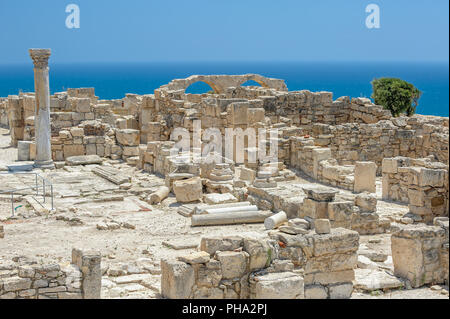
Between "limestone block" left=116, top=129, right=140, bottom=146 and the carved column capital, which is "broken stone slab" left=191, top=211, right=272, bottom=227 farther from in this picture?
the carved column capital

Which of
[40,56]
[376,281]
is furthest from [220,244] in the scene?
[40,56]

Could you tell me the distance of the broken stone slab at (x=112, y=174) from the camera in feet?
55.3

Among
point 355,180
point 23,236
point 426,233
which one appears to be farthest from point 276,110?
point 426,233

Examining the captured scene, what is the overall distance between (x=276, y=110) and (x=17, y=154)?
840 centimetres

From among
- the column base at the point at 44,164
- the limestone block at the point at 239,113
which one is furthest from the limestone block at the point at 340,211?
the column base at the point at 44,164

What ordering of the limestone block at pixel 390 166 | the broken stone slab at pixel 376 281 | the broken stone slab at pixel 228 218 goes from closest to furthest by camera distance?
the broken stone slab at pixel 376 281 → the broken stone slab at pixel 228 218 → the limestone block at pixel 390 166

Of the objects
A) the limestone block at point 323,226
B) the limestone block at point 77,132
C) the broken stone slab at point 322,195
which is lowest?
the broken stone slab at point 322,195

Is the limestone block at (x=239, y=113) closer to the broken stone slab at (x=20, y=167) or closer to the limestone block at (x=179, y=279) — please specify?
the broken stone slab at (x=20, y=167)

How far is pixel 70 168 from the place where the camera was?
745 inches

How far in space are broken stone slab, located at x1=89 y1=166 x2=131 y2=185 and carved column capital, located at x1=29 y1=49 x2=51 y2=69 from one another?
3236 mm

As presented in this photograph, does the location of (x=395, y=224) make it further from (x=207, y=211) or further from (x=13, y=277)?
(x=13, y=277)

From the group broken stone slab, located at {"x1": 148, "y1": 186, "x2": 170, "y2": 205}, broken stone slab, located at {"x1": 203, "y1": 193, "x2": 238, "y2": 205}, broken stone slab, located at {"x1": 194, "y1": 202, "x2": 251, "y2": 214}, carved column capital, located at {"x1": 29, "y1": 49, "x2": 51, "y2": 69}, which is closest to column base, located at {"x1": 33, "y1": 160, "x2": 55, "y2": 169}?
carved column capital, located at {"x1": 29, "y1": 49, "x2": 51, "y2": 69}

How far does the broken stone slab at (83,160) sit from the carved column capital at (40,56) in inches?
107

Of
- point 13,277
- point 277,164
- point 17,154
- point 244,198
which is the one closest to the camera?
point 13,277
